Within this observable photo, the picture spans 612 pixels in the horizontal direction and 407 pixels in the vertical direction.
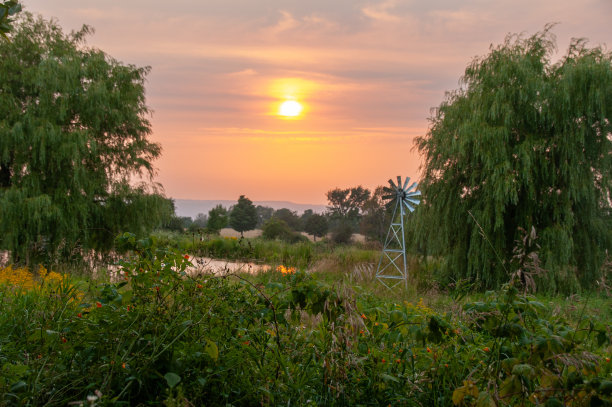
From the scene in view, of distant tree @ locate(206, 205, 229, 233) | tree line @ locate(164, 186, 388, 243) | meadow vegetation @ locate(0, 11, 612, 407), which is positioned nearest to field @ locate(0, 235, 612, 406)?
meadow vegetation @ locate(0, 11, 612, 407)

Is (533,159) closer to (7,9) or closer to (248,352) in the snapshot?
(248,352)

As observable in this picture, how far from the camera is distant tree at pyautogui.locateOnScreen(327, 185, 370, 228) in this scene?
5162 cm

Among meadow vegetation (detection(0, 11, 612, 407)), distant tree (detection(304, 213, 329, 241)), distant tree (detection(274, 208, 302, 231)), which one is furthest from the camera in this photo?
distant tree (detection(274, 208, 302, 231))

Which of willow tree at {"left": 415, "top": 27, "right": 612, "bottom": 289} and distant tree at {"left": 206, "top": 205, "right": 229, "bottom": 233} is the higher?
willow tree at {"left": 415, "top": 27, "right": 612, "bottom": 289}

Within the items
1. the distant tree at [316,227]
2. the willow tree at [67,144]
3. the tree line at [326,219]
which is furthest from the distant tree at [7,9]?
the distant tree at [316,227]

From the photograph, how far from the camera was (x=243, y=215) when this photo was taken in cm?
4509

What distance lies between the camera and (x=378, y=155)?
18.4 meters

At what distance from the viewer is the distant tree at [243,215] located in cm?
4468

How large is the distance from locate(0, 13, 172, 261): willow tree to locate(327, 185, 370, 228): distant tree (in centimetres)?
3862

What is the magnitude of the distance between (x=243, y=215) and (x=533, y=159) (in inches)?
1431

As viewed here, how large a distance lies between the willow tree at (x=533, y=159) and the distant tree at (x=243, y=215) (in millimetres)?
33872

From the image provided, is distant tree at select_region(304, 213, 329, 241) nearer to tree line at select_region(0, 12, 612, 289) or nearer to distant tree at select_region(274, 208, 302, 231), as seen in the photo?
distant tree at select_region(274, 208, 302, 231)

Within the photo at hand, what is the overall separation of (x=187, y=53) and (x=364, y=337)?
963cm

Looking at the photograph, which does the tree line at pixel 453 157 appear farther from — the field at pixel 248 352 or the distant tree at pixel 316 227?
the distant tree at pixel 316 227
